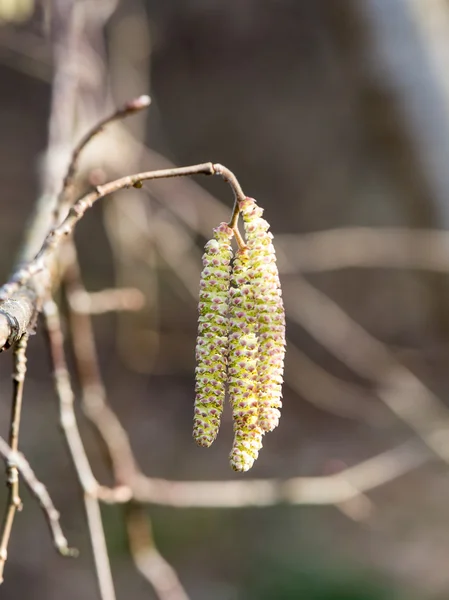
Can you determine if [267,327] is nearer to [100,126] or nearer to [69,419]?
[100,126]

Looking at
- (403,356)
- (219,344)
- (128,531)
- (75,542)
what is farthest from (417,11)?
(403,356)

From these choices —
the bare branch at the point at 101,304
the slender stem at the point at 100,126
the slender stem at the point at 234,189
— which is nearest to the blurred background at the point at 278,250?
the bare branch at the point at 101,304

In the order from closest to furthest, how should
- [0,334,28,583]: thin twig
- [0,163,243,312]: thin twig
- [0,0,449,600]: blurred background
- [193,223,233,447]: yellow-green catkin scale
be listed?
[0,163,243,312]: thin twig < [193,223,233,447]: yellow-green catkin scale < [0,334,28,583]: thin twig < [0,0,449,600]: blurred background

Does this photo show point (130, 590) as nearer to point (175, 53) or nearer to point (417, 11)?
point (417, 11)

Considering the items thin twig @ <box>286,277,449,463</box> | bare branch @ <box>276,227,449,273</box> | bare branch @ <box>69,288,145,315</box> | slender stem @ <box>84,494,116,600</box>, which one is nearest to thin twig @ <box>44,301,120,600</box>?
slender stem @ <box>84,494,116,600</box>

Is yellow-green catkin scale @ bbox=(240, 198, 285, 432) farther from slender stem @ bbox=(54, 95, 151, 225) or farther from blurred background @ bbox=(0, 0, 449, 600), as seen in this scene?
blurred background @ bbox=(0, 0, 449, 600)

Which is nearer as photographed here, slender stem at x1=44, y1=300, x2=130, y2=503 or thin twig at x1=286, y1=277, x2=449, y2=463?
slender stem at x1=44, y1=300, x2=130, y2=503
